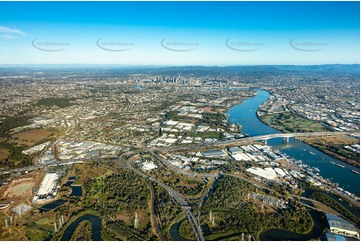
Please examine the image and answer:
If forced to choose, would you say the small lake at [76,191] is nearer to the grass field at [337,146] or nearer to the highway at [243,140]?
the highway at [243,140]

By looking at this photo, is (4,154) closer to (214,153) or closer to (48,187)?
(48,187)

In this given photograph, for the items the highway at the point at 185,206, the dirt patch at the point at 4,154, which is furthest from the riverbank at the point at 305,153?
the dirt patch at the point at 4,154

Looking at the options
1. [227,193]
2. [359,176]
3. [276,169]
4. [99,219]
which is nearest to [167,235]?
[99,219]

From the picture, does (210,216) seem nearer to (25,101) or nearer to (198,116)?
(198,116)

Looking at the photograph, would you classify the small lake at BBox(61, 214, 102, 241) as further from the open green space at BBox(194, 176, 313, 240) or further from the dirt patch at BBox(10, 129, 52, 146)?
the dirt patch at BBox(10, 129, 52, 146)

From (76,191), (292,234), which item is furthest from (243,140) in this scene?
(76,191)
